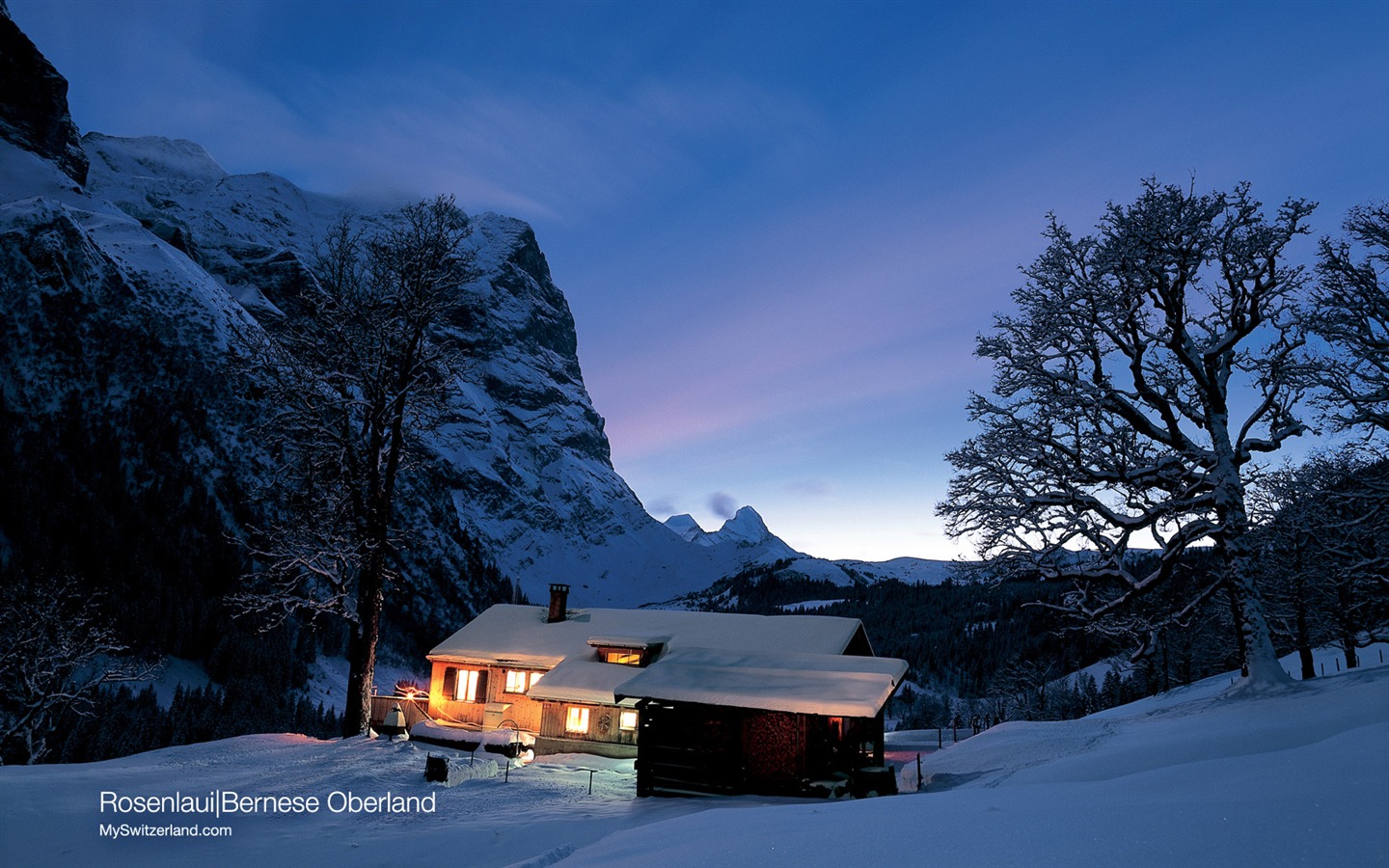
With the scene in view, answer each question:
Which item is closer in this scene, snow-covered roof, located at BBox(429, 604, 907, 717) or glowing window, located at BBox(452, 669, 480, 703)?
snow-covered roof, located at BBox(429, 604, 907, 717)

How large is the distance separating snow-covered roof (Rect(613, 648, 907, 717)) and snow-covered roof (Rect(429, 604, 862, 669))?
184 inches

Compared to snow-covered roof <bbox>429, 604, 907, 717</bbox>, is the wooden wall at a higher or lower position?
lower

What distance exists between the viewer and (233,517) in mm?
115750

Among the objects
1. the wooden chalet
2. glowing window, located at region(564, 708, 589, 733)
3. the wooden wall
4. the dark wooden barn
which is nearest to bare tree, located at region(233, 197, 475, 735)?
the wooden wall

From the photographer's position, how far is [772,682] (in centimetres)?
2075

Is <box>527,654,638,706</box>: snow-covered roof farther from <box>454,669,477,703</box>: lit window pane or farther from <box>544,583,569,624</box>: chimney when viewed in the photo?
<box>544,583,569,624</box>: chimney

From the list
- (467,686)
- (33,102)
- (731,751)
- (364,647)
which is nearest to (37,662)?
(467,686)

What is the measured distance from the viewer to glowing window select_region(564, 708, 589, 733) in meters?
27.0

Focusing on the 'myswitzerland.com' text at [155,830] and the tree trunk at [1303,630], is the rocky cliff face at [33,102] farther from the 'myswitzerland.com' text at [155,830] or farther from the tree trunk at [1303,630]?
the tree trunk at [1303,630]

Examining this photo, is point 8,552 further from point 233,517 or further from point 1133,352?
point 1133,352

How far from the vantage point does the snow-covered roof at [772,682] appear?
1922cm

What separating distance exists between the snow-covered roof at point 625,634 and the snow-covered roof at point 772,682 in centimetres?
467

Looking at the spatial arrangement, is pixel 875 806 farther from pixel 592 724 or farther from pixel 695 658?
pixel 592 724

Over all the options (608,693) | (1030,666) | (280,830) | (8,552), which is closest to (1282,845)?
(280,830)
